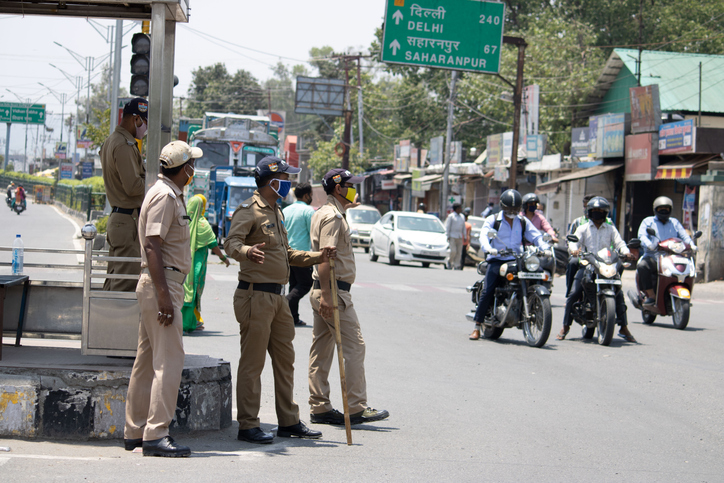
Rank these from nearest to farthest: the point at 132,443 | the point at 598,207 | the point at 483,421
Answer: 1. the point at 132,443
2. the point at 483,421
3. the point at 598,207

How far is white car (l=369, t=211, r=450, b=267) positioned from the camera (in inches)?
899

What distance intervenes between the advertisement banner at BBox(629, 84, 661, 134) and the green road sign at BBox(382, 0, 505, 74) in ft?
23.9

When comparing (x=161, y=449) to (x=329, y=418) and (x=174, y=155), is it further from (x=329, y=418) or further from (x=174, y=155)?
(x=174, y=155)

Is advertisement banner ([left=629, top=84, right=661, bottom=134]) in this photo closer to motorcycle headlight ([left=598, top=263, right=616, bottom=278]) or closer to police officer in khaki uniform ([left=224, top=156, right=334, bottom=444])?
motorcycle headlight ([left=598, top=263, right=616, bottom=278])

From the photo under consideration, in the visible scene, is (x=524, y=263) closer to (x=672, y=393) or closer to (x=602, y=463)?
(x=672, y=393)

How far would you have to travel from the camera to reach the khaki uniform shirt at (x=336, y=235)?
5.85 metres

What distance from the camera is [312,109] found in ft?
174

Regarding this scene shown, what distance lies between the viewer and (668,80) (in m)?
29.8

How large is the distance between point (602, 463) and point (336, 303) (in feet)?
6.84

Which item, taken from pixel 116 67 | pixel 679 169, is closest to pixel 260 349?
pixel 679 169

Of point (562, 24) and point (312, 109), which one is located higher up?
point (562, 24)

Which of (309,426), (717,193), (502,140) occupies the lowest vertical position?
(309,426)

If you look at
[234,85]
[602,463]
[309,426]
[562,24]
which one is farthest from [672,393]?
[234,85]

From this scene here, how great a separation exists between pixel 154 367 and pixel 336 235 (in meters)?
1.72
